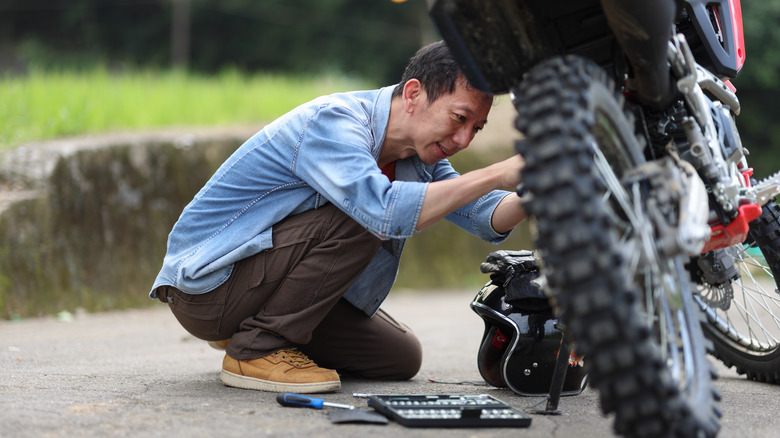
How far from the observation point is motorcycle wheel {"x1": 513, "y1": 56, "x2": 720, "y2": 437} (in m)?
1.20

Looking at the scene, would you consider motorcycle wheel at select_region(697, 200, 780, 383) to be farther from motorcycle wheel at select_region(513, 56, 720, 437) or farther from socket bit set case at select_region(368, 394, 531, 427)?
motorcycle wheel at select_region(513, 56, 720, 437)

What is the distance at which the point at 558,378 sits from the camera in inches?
74.8

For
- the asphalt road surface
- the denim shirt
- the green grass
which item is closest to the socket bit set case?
the asphalt road surface

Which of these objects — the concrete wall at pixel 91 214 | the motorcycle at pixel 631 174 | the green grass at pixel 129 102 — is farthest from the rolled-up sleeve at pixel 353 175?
the green grass at pixel 129 102

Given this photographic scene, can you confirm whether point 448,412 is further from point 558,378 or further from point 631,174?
point 631,174

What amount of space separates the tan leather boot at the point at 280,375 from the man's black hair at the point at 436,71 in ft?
2.80

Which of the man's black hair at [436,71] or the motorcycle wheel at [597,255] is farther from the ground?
the man's black hair at [436,71]

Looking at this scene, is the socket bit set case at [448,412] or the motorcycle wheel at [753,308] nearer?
the socket bit set case at [448,412]

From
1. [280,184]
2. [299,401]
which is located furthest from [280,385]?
[280,184]

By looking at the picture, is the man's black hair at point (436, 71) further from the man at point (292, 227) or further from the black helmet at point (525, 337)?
the black helmet at point (525, 337)

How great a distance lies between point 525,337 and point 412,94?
2.61ft

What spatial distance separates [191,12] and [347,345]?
15576mm

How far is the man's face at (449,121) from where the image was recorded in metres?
2.17

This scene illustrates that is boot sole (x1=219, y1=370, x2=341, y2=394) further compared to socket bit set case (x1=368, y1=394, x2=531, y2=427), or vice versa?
boot sole (x1=219, y1=370, x2=341, y2=394)
